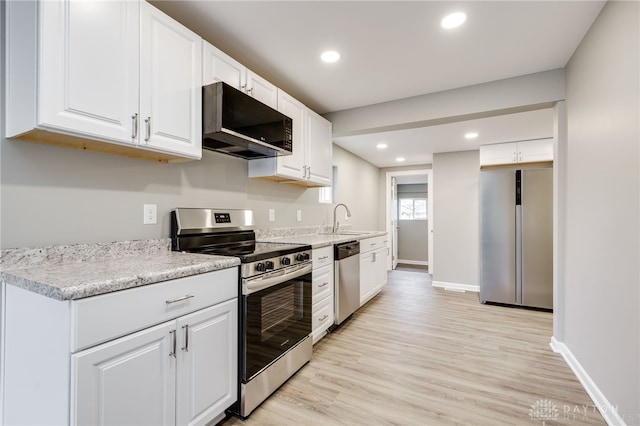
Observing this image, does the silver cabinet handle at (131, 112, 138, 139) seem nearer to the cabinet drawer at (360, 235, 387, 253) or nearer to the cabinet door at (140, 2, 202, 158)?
Result: the cabinet door at (140, 2, 202, 158)

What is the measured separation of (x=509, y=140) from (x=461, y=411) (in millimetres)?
3769

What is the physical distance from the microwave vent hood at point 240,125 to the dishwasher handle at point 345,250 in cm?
105

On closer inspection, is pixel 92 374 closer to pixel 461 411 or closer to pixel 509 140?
pixel 461 411

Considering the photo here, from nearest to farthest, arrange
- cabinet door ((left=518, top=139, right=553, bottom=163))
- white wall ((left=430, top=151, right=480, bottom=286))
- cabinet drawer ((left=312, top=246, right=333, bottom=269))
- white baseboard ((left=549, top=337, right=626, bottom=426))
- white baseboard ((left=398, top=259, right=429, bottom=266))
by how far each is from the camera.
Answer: white baseboard ((left=549, top=337, right=626, bottom=426))
cabinet drawer ((left=312, top=246, right=333, bottom=269))
cabinet door ((left=518, top=139, right=553, bottom=163))
white wall ((left=430, top=151, right=480, bottom=286))
white baseboard ((left=398, top=259, right=429, bottom=266))

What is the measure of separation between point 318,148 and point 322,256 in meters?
1.19

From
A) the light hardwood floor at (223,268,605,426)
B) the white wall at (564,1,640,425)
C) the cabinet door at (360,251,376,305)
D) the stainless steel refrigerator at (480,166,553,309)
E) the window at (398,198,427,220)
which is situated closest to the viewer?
the white wall at (564,1,640,425)

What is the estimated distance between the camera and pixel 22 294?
1.16 meters

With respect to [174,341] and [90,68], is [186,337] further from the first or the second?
[90,68]

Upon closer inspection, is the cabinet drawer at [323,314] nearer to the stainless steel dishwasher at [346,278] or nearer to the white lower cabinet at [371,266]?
the stainless steel dishwasher at [346,278]

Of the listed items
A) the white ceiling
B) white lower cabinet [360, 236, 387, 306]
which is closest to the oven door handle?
white lower cabinet [360, 236, 387, 306]

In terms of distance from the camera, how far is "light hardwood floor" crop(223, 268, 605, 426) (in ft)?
5.68

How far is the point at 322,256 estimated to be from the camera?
2.62m

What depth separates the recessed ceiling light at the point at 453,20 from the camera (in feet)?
5.98

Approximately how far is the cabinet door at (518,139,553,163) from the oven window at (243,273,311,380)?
12.1 ft
